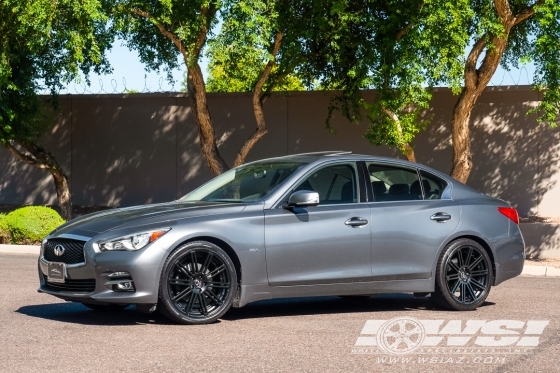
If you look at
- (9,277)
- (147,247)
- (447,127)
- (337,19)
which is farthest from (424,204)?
(447,127)

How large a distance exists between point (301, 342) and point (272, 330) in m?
0.65

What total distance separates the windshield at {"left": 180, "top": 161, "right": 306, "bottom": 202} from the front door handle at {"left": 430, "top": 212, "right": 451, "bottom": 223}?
1490 millimetres

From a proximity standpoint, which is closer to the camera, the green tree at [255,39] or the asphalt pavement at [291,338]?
the asphalt pavement at [291,338]

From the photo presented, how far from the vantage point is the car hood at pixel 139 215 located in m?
8.62

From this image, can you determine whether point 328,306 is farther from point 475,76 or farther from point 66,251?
point 475,76

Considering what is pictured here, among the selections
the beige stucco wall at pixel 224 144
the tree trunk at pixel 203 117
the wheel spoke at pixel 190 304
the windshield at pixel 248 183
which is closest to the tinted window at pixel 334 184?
the windshield at pixel 248 183

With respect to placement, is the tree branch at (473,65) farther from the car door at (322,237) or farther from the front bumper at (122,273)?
Result: the front bumper at (122,273)

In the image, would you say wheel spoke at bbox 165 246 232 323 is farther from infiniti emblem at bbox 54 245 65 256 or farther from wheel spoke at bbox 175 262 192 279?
infiniti emblem at bbox 54 245 65 256

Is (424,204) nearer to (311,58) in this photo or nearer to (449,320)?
(449,320)

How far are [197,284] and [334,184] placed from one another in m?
1.91

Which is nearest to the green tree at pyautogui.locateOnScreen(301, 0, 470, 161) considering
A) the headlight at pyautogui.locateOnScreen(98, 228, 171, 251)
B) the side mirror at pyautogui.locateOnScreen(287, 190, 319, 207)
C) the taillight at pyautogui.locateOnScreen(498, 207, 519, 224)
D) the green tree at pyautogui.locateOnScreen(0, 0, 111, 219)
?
the green tree at pyautogui.locateOnScreen(0, 0, 111, 219)

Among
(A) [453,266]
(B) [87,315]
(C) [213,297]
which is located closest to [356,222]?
(A) [453,266]

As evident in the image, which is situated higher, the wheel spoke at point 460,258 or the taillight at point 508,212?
the taillight at point 508,212

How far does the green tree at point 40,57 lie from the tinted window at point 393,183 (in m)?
8.53
